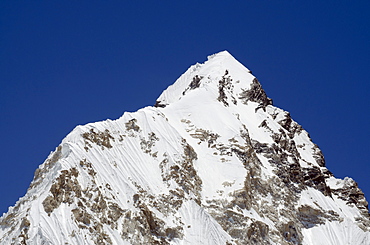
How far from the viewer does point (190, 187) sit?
132m

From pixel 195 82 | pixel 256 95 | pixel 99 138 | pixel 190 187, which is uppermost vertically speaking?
pixel 195 82

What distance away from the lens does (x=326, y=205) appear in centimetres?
15400

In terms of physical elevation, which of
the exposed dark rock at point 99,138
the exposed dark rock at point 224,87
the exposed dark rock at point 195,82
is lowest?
the exposed dark rock at point 99,138

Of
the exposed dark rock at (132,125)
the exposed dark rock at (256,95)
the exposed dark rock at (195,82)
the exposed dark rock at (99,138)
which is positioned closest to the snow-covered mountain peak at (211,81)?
the exposed dark rock at (195,82)

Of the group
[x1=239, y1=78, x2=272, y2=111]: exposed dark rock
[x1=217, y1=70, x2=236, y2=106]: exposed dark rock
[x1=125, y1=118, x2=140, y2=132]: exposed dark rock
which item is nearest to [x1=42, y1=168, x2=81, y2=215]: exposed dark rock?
[x1=125, y1=118, x2=140, y2=132]: exposed dark rock

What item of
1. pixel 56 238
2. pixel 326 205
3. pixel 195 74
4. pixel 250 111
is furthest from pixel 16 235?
pixel 195 74

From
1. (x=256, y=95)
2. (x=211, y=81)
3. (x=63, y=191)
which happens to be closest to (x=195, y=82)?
(x=211, y=81)

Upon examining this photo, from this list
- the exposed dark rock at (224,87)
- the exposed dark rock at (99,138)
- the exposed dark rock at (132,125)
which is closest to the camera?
the exposed dark rock at (99,138)

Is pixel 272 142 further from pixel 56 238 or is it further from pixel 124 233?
pixel 56 238

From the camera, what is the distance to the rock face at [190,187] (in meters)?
113

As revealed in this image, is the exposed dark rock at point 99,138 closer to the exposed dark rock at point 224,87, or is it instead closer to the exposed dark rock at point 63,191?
the exposed dark rock at point 63,191

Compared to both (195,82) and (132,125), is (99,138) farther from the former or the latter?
(195,82)

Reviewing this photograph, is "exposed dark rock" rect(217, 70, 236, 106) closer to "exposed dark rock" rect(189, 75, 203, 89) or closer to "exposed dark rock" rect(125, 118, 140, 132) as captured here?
"exposed dark rock" rect(189, 75, 203, 89)

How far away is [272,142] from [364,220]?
21065 millimetres
